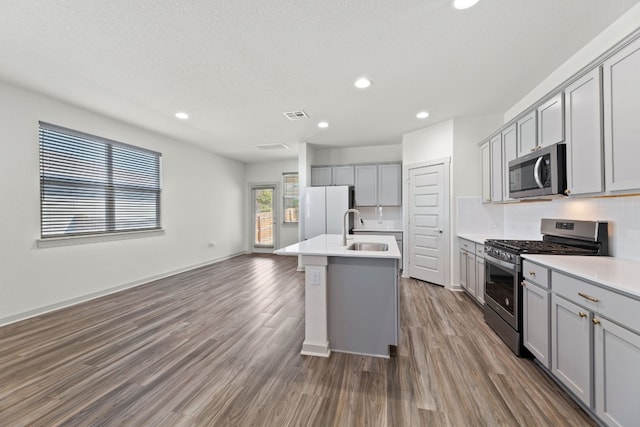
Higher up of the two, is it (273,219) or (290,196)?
(290,196)

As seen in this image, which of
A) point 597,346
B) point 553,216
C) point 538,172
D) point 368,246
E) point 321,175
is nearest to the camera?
point 597,346

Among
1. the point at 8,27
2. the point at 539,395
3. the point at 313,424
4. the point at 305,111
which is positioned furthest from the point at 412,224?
the point at 8,27

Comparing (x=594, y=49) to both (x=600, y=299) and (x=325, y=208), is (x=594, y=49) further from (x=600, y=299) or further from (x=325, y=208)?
(x=325, y=208)

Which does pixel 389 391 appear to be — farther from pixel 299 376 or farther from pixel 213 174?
pixel 213 174

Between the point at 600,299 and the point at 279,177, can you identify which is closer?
the point at 600,299

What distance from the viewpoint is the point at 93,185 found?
12.8ft

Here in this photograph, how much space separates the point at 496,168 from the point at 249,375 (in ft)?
12.0

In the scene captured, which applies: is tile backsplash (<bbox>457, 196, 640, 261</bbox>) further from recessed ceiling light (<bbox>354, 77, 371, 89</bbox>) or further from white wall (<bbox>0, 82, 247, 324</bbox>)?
white wall (<bbox>0, 82, 247, 324</bbox>)

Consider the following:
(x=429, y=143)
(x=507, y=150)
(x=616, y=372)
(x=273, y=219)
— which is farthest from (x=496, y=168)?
(x=273, y=219)

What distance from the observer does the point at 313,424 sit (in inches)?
61.3

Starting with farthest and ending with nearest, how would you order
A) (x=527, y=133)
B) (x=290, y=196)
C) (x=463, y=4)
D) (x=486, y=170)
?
(x=290, y=196) < (x=486, y=170) < (x=527, y=133) < (x=463, y=4)

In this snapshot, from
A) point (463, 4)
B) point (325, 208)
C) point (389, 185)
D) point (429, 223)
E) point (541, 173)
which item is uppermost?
point (463, 4)

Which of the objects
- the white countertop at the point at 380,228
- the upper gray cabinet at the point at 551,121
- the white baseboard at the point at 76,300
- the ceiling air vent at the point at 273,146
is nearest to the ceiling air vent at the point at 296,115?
the ceiling air vent at the point at 273,146

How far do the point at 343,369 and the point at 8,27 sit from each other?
374 cm
